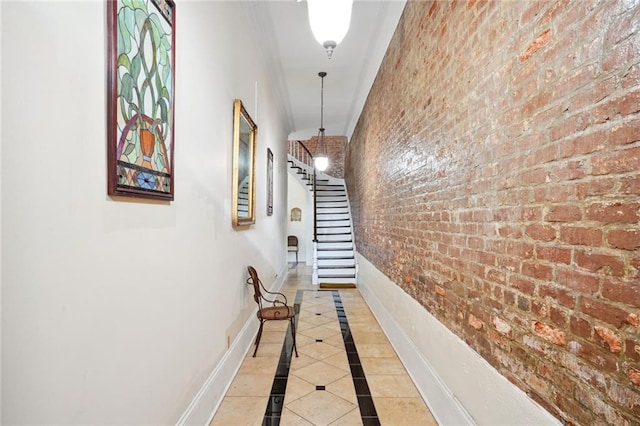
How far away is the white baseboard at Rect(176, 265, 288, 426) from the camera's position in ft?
5.96

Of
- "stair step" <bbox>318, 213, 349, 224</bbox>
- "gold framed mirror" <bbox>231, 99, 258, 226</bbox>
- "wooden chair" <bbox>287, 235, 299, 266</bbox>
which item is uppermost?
"gold framed mirror" <bbox>231, 99, 258, 226</bbox>

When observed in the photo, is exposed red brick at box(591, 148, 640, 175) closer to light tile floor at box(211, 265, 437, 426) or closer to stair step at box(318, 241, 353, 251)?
light tile floor at box(211, 265, 437, 426)

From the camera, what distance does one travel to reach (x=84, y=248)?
100 centimetres

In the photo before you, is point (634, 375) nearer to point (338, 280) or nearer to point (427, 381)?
point (427, 381)

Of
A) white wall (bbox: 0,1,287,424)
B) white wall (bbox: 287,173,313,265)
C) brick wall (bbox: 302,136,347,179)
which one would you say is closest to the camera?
white wall (bbox: 0,1,287,424)

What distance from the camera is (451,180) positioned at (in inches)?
80.9

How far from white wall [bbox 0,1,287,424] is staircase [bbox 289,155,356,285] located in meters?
4.83

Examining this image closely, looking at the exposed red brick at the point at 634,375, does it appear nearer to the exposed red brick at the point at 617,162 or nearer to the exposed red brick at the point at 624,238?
the exposed red brick at the point at 624,238

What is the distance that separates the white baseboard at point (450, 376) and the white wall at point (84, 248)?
1.58m

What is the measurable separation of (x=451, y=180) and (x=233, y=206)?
1739 mm

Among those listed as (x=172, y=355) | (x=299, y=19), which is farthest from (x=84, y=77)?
(x=299, y=19)

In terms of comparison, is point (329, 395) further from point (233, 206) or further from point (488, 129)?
point (488, 129)

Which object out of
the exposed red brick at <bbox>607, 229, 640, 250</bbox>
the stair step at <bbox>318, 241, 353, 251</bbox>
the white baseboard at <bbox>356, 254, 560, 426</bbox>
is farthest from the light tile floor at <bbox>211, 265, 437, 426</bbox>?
the stair step at <bbox>318, 241, 353, 251</bbox>

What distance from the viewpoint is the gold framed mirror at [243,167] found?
8.99 ft
